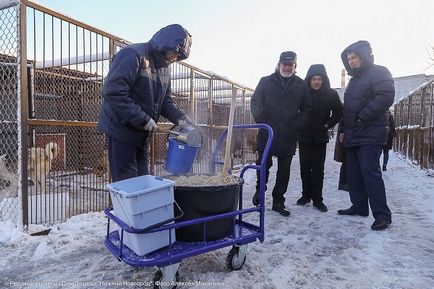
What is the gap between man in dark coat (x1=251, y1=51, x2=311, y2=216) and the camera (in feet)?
15.5

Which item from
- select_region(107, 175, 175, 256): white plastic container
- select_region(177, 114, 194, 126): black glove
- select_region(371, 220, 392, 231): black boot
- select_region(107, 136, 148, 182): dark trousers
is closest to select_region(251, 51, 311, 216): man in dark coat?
select_region(371, 220, 392, 231): black boot

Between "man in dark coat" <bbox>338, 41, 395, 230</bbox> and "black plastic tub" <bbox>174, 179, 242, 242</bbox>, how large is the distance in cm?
222

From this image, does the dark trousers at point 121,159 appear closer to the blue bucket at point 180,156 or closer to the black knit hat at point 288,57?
the blue bucket at point 180,156

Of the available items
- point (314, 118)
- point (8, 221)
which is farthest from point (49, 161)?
point (314, 118)

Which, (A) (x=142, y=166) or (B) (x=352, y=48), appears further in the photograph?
(B) (x=352, y=48)

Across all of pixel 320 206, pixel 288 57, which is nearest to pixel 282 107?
pixel 288 57

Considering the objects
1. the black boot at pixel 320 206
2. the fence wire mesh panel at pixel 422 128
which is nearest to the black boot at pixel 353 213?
the black boot at pixel 320 206

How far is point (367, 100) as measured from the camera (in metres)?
4.33

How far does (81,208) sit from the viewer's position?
5148 millimetres

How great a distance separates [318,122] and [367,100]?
0.93 meters

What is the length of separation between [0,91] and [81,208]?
1980mm

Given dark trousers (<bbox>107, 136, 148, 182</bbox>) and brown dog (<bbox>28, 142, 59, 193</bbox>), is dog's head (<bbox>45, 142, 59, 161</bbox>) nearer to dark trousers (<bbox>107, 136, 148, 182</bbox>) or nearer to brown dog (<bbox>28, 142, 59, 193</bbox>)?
brown dog (<bbox>28, 142, 59, 193</bbox>)

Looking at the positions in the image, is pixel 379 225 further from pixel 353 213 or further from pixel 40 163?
pixel 40 163

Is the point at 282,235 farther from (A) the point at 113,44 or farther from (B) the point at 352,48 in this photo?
(A) the point at 113,44
